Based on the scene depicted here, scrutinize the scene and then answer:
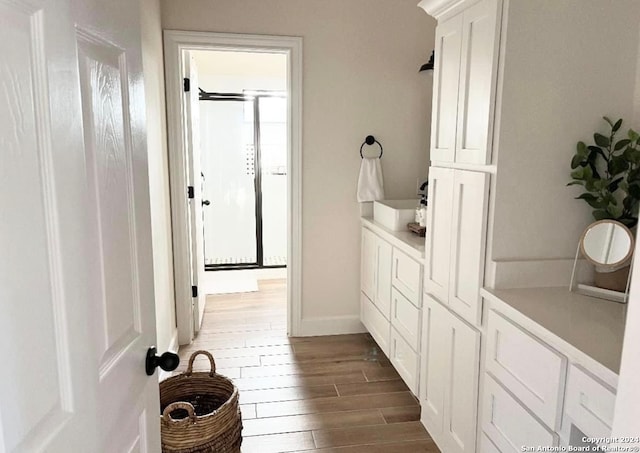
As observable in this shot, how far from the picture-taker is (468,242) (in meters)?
1.87

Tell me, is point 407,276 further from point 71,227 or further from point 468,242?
point 71,227

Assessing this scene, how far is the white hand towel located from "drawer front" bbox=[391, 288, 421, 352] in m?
0.81

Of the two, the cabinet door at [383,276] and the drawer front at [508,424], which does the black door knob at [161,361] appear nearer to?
the drawer front at [508,424]

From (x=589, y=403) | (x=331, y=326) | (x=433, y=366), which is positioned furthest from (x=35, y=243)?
(x=331, y=326)

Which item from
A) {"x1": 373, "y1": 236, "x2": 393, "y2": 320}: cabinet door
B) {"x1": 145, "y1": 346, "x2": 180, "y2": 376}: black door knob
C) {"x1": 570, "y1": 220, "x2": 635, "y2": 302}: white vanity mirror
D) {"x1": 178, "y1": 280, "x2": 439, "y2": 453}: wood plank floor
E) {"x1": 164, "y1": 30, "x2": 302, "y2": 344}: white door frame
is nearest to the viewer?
{"x1": 145, "y1": 346, "x2": 180, "y2": 376}: black door knob

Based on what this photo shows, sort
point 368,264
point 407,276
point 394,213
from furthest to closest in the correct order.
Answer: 1. point 368,264
2. point 394,213
3. point 407,276

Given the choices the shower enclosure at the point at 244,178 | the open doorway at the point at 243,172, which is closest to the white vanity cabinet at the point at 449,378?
the open doorway at the point at 243,172

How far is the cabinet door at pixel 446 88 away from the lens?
77.8 inches

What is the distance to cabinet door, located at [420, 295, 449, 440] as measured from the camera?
211 centimetres

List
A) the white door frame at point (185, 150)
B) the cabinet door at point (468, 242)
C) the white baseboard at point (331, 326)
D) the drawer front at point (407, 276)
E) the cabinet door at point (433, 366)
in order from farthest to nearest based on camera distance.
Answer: the white baseboard at point (331, 326) → the white door frame at point (185, 150) → the drawer front at point (407, 276) → the cabinet door at point (433, 366) → the cabinet door at point (468, 242)

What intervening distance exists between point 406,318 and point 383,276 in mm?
451

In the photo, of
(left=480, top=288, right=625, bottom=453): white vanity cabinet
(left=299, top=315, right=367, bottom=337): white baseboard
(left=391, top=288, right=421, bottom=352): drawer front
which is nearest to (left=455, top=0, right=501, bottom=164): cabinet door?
(left=480, top=288, right=625, bottom=453): white vanity cabinet

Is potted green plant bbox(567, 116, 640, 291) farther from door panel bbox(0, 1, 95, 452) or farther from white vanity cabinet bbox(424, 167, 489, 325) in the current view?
door panel bbox(0, 1, 95, 452)

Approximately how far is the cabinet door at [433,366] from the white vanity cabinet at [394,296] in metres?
0.09
